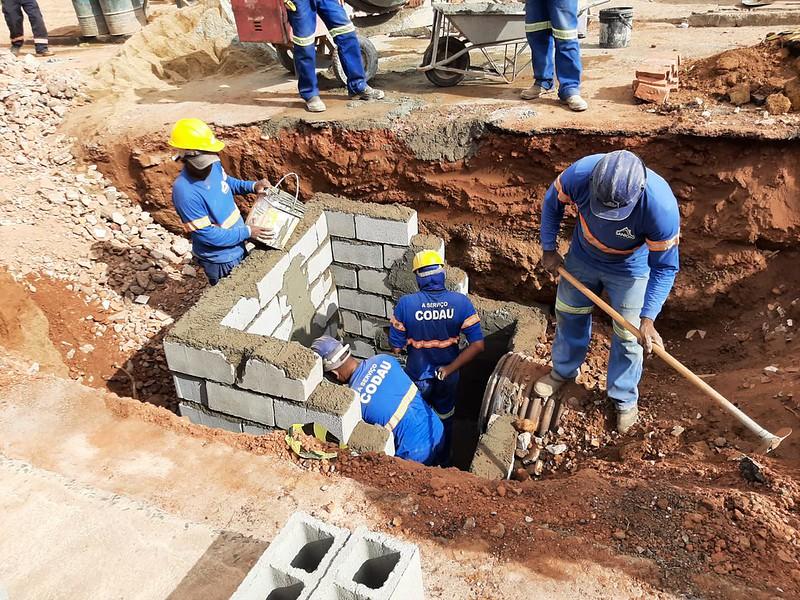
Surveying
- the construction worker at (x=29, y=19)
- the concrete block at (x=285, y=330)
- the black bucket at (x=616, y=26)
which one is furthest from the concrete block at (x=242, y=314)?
the construction worker at (x=29, y=19)

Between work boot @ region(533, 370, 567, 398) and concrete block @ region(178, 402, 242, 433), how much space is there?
78.8 inches

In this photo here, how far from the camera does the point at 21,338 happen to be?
15.2 feet

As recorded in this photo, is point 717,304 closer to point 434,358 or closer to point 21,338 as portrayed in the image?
point 434,358

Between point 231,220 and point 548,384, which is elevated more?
point 231,220

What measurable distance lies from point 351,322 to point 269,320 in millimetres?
1361

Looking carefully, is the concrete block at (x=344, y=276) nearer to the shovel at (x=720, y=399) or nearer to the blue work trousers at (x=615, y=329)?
the blue work trousers at (x=615, y=329)

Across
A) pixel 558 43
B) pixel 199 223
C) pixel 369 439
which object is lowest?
pixel 369 439

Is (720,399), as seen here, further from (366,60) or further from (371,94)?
(366,60)

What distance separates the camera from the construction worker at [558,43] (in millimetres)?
5270

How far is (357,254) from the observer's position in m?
5.48

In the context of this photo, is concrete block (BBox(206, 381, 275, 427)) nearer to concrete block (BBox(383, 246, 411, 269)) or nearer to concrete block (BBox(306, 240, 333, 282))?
concrete block (BBox(306, 240, 333, 282))

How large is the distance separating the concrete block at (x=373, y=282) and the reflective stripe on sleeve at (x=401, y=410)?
1672 mm

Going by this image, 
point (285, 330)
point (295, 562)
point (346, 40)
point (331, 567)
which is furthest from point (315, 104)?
point (331, 567)

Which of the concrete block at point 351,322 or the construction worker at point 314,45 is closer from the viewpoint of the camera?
the construction worker at point 314,45
